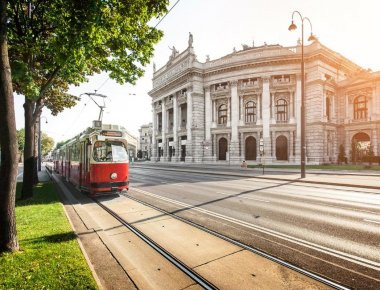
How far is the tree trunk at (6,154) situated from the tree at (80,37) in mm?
2119

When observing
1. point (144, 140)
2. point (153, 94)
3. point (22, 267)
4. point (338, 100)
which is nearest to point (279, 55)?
point (338, 100)

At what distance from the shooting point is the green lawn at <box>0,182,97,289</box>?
3699 millimetres

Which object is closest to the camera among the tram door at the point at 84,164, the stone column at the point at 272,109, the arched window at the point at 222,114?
the tram door at the point at 84,164

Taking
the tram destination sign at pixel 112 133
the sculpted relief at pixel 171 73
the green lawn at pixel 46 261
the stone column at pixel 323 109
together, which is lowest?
the green lawn at pixel 46 261

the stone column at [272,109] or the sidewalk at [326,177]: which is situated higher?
the stone column at [272,109]

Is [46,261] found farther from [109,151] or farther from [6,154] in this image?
[109,151]

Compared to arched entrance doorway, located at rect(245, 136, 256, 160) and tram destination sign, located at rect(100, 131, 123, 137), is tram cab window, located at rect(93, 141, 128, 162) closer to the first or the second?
tram destination sign, located at rect(100, 131, 123, 137)

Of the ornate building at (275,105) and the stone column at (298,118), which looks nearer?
the ornate building at (275,105)

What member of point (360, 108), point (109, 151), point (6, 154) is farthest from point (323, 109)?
point (6, 154)

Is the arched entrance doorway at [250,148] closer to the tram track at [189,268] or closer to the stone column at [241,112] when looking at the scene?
the stone column at [241,112]

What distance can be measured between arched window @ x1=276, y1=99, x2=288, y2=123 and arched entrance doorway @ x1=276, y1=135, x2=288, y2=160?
284 cm

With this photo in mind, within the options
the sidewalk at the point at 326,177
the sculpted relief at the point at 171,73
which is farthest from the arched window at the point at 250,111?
the sidewalk at the point at 326,177

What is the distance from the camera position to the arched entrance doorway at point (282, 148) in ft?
121

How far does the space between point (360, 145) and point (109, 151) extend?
124 feet
